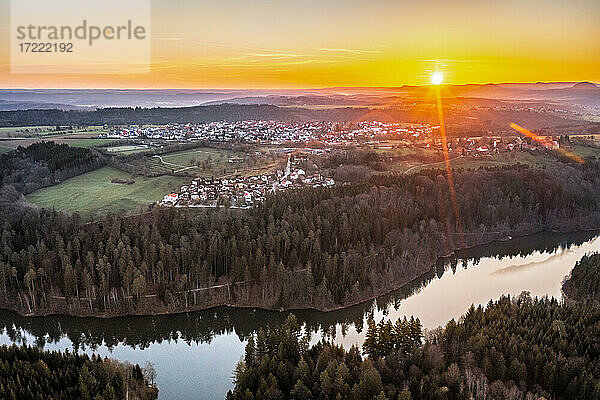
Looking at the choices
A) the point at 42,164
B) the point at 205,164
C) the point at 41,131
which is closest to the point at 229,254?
the point at 205,164

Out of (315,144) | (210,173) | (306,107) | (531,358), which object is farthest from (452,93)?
(531,358)

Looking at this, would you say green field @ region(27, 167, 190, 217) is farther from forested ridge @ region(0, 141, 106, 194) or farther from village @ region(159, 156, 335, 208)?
village @ region(159, 156, 335, 208)

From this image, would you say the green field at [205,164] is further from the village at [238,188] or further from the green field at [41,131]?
the green field at [41,131]

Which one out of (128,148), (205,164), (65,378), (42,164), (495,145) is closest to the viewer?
(65,378)

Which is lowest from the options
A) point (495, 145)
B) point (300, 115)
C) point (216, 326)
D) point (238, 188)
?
point (216, 326)

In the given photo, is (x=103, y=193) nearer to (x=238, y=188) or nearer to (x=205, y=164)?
(x=238, y=188)

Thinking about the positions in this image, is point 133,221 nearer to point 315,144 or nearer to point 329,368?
point 329,368

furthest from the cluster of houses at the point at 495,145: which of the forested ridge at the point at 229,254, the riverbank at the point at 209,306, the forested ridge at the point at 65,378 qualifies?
the forested ridge at the point at 65,378
